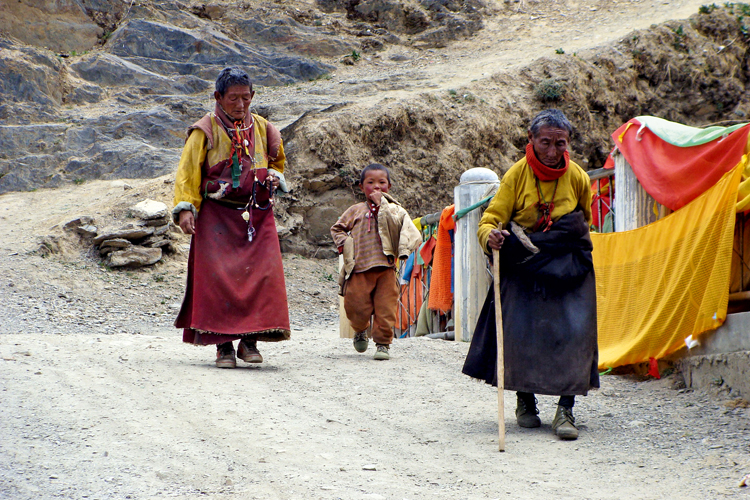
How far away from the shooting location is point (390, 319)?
250 inches

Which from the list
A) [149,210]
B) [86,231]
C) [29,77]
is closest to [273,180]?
[149,210]

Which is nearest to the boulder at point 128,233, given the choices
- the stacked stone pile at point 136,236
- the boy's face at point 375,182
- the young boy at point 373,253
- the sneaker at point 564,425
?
the stacked stone pile at point 136,236

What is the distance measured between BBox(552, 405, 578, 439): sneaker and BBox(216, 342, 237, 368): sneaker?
2.37 m

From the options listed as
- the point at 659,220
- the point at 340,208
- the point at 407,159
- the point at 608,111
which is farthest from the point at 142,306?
the point at 608,111

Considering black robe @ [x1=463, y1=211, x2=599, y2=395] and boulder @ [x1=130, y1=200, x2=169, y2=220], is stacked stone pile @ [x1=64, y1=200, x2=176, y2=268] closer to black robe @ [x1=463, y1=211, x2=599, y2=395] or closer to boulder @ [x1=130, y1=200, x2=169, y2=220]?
boulder @ [x1=130, y1=200, x2=169, y2=220]

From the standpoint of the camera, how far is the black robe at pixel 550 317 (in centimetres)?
379

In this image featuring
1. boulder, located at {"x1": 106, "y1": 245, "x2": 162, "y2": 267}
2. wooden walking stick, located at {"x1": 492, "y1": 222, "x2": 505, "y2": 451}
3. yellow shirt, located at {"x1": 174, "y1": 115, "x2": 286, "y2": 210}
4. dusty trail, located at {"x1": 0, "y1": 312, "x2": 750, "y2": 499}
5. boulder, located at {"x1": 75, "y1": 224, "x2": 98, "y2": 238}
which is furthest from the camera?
boulder, located at {"x1": 75, "y1": 224, "x2": 98, "y2": 238}

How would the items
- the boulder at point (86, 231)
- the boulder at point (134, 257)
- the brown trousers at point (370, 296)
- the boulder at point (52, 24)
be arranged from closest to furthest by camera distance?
the brown trousers at point (370, 296), the boulder at point (134, 257), the boulder at point (86, 231), the boulder at point (52, 24)

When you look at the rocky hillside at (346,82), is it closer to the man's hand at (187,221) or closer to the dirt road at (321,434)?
the man's hand at (187,221)

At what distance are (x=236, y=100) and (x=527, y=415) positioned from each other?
9.30ft


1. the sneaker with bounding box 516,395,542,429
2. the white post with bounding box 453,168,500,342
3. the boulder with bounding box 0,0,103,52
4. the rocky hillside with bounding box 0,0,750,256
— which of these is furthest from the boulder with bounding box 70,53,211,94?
the sneaker with bounding box 516,395,542,429

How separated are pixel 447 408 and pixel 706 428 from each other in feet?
4.46

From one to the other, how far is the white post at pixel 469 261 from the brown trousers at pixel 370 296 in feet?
2.47

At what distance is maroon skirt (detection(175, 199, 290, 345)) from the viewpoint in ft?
17.2
